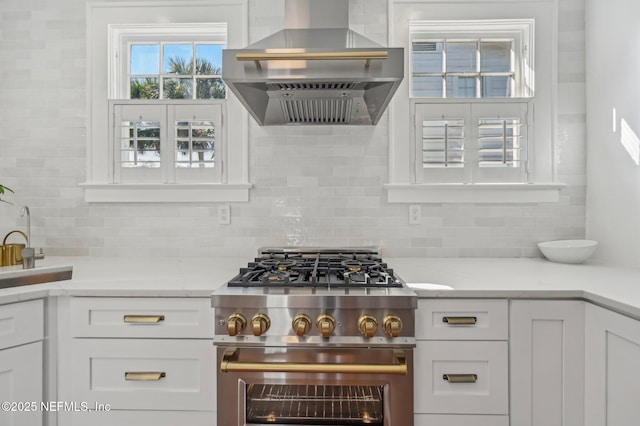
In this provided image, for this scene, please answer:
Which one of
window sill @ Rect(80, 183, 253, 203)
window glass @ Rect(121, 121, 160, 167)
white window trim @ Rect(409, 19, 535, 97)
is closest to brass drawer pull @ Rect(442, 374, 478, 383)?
window sill @ Rect(80, 183, 253, 203)

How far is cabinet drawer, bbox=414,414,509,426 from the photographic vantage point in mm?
1528

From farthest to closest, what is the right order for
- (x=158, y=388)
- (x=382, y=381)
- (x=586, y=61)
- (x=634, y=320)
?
(x=586, y=61), (x=158, y=388), (x=382, y=381), (x=634, y=320)

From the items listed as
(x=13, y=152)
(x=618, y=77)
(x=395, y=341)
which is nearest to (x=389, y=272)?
(x=395, y=341)

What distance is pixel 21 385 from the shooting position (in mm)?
1548

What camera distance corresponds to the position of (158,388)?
1.59 m

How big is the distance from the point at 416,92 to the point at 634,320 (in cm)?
162

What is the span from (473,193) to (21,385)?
7.71 ft

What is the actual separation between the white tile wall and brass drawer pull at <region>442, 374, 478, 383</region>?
3.04 ft

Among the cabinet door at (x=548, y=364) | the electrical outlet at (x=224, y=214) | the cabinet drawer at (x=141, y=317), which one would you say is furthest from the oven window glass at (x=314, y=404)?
the electrical outlet at (x=224, y=214)

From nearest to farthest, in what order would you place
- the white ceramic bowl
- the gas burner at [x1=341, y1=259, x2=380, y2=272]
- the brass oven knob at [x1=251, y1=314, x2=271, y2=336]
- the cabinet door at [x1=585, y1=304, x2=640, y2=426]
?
the cabinet door at [x1=585, y1=304, x2=640, y2=426]
the brass oven knob at [x1=251, y1=314, x2=271, y2=336]
the gas burner at [x1=341, y1=259, x2=380, y2=272]
the white ceramic bowl

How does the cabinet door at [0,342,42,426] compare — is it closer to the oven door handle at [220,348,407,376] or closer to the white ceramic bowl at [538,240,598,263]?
the oven door handle at [220,348,407,376]

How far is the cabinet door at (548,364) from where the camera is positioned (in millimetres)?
1522

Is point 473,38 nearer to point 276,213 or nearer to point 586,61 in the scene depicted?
point 586,61

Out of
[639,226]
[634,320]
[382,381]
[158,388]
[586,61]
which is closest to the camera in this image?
[634,320]
